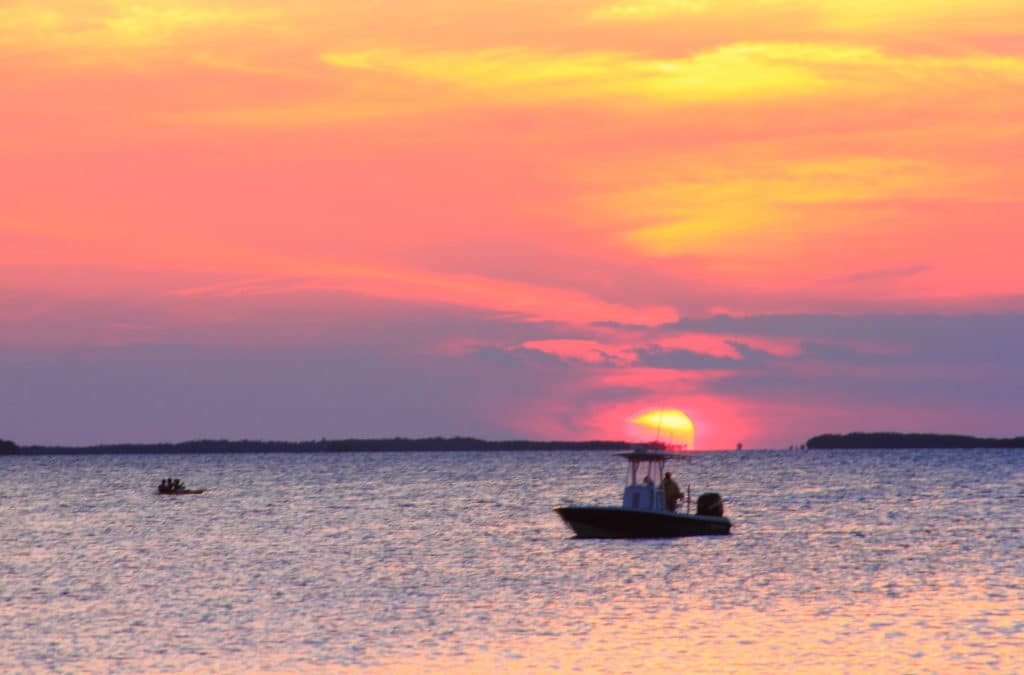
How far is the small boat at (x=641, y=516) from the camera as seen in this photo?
68875 millimetres

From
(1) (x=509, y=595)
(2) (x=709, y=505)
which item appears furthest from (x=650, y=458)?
(1) (x=509, y=595)

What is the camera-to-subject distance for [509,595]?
50.0m

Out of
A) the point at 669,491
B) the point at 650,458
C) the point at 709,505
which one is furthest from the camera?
the point at 709,505

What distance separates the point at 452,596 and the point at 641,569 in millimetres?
10242

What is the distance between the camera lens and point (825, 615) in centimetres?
4319

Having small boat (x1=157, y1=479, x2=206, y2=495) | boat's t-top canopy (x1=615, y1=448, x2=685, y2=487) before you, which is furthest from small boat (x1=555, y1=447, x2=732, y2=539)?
small boat (x1=157, y1=479, x2=206, y2=495)

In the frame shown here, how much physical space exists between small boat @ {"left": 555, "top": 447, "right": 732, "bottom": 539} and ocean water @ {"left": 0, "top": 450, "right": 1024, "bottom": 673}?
37.0 inches

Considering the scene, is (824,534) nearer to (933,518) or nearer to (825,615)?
(933,518)

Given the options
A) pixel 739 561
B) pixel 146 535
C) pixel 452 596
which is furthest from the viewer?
pixel 146 535

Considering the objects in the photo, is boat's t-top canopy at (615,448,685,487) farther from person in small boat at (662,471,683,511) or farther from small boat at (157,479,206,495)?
small boat at (157,479,206,495)

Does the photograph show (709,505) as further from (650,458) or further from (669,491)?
(650,458)

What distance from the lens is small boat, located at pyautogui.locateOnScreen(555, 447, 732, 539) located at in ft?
226

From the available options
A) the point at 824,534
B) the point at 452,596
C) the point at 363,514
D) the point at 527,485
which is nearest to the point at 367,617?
the point at 452,596

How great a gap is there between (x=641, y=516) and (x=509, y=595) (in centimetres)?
1971
